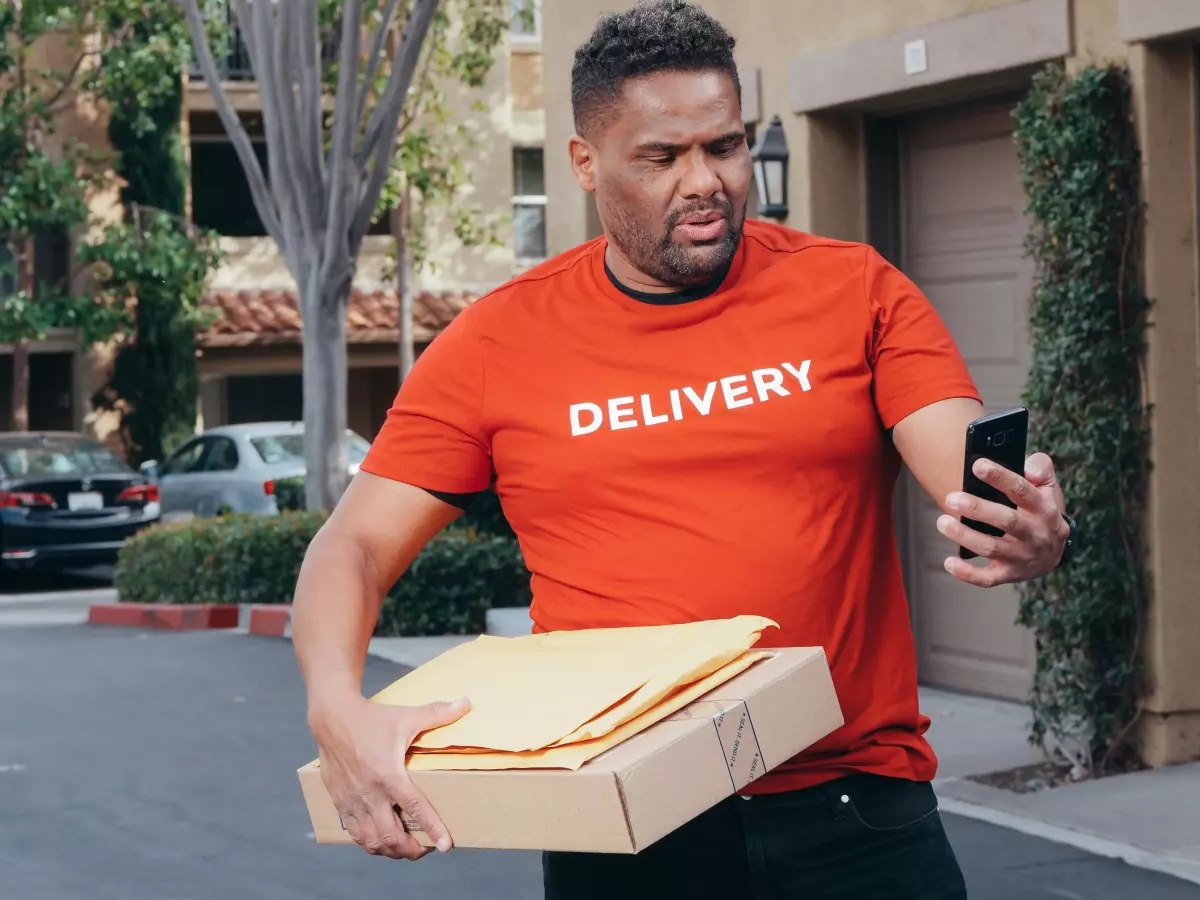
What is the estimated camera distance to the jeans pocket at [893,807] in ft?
8.83

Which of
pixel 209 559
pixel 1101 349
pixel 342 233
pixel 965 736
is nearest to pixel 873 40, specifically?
pixel 1101 349

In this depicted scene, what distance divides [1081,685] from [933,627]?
2300 millimetres

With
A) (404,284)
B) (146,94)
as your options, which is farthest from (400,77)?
(404,284)

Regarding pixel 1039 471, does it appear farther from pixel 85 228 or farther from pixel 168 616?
pixel 85 228

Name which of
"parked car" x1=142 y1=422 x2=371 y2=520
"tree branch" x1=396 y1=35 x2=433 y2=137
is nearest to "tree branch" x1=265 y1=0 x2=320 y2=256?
"parked car" x1=142 y1=422 x2=371 y2=520

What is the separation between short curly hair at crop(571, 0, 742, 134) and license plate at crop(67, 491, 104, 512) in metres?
17.1

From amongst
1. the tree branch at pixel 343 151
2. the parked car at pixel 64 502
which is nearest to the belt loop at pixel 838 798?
the tree branch at pixel 343 151

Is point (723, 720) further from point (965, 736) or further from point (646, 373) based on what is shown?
point (965, 736)

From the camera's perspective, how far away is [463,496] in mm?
2865

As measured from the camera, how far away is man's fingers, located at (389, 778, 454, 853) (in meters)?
2.33

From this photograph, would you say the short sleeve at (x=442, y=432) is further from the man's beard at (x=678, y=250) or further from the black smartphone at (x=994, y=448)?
the black smartphone at (x=994, y=448)

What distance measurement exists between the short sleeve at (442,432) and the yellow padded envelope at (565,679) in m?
0.27

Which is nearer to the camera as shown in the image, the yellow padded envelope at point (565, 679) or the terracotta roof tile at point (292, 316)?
the yellow padded envelope at point (565, 679)

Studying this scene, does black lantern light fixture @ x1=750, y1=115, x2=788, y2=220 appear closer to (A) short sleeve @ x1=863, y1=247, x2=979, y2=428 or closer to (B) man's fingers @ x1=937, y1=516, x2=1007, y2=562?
(A) short sleeve @ x1=863, y1=247, x2=979, y2=428
